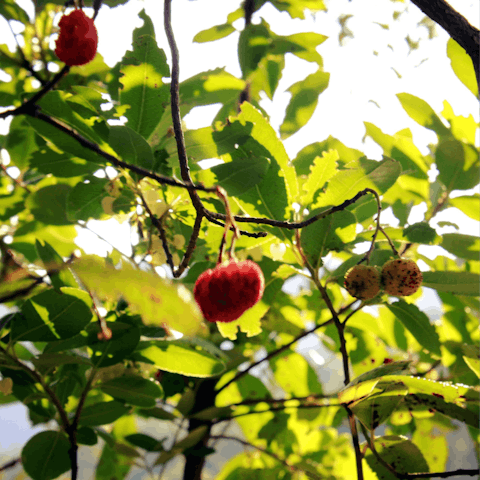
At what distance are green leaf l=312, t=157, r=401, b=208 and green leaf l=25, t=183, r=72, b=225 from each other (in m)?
0.74

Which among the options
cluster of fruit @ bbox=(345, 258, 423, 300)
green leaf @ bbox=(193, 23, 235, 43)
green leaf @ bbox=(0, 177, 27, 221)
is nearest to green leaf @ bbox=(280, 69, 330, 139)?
green leaf @ bbox=(193, 23, 235, 43)

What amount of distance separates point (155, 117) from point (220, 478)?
4.21 ft

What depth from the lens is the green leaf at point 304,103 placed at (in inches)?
48.9

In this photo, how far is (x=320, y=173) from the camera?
2.89ft

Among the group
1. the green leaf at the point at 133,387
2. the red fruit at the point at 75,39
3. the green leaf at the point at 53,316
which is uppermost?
the red fruit at the point at 75,39

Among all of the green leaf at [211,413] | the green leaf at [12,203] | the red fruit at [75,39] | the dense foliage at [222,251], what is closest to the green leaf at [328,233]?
the dense foliage at [222,251]

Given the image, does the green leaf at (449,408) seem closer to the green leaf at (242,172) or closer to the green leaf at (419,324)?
the green leaf at (419,324)

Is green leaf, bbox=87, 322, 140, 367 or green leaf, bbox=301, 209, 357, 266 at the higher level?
green leaf, bbox=301, 209, 357, 266

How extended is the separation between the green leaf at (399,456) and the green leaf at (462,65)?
831 millimetres

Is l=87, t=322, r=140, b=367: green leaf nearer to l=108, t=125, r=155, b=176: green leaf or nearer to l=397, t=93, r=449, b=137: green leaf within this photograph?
l=108, t=125, r=155, b=176: green leaf

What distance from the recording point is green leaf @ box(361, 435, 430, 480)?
2.82 feet

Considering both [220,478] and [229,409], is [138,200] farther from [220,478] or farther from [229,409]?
[220,478]

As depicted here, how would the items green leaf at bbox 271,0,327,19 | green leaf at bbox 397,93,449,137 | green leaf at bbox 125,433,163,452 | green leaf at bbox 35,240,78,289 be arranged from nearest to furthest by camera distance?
green leaf at bbox 35,240,78,289, green leaf at bbox 125,433,163,452, green leaf at bbox 397,93,449,137, green leaf at bbox 271,0,327,19

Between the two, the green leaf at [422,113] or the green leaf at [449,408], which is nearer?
the green leaf at [449,408]
